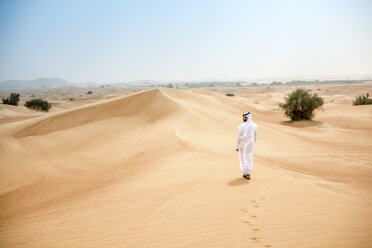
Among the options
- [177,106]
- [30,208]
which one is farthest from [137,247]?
[177,106]

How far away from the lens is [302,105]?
19.4 metres

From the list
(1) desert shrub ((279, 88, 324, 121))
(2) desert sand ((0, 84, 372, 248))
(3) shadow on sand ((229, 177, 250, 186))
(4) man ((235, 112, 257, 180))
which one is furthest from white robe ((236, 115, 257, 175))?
(1) desert shrub ((279, 88, 324, 121))

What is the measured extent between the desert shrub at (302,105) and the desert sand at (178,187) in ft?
15.8

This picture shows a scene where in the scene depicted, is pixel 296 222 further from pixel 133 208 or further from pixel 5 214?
pixel 5 214

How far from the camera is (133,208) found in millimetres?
4711

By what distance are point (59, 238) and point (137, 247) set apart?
1458 millimetres

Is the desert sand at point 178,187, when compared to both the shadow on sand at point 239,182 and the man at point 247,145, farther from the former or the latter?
the man at point 247,145

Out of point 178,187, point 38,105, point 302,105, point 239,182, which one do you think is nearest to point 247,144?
point 239,182

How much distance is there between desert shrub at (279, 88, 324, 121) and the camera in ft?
62.6

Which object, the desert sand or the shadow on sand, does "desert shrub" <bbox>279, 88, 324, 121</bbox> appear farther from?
the shadow on sand

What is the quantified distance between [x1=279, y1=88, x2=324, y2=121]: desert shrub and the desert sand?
4.82 metres

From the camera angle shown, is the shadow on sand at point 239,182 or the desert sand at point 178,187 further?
the shadow on sand at point 239,182

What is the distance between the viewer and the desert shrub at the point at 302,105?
62.6ft

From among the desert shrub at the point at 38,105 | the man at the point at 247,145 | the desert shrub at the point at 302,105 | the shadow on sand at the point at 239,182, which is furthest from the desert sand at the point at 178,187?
the desert shrub at the point at 38,105
